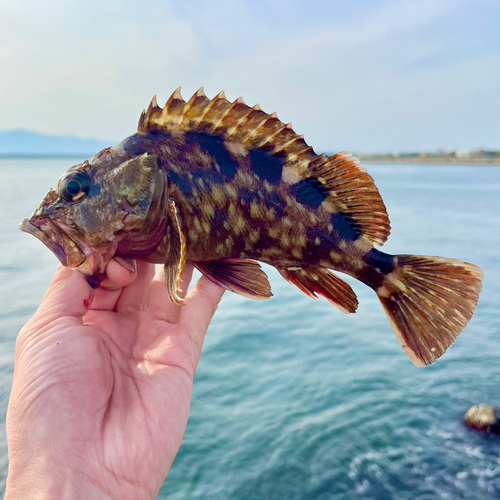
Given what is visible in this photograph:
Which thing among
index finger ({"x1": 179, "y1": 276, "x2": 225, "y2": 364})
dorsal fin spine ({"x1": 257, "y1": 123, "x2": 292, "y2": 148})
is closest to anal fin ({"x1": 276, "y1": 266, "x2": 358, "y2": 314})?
index finger ({"x1": 179, "y1": 276, "x2": 225, "y2": 364})

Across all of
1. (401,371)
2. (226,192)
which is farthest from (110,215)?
(401,371)

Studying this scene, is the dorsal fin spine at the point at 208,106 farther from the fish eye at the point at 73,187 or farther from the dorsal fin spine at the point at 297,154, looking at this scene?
the fish eye at the point at 73,187

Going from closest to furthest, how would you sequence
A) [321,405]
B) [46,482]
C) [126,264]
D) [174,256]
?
[46,482] → [174,256] → [126,264] → [321,405]

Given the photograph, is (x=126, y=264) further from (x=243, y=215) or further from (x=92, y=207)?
(x=243, y=215)

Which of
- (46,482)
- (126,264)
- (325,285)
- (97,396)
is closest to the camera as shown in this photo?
(46,482)

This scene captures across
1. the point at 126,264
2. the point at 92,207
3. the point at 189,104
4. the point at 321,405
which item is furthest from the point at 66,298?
the point at 321,405

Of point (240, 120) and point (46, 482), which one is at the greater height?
point (240, 120)

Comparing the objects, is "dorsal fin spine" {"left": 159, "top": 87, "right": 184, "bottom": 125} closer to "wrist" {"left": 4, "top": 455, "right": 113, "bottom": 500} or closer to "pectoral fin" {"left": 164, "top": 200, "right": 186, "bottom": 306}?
"pectoral fin" {"left": 164, "top": 200, "right": 186, "bottom": 306}
